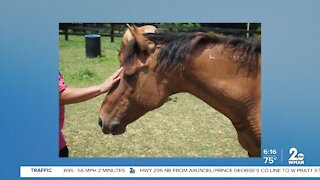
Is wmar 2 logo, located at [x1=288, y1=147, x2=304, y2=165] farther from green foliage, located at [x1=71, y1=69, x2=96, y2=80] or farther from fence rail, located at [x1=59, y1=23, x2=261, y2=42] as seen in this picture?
green foliage, located at [x1=71, y1=69, x2=96, y2=80]

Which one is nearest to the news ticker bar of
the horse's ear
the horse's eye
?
the horse's eye

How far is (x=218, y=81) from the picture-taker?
174cm

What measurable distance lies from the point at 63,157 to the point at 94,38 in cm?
101

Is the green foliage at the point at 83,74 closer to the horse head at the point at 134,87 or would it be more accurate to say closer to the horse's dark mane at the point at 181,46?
the horse head at the point at 134,87

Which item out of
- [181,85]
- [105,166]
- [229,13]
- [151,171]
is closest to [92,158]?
[105,166]

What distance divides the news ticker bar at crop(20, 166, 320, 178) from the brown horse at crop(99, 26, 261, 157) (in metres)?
0.36

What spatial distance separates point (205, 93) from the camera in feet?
5.80

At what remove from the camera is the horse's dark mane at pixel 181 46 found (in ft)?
5.51

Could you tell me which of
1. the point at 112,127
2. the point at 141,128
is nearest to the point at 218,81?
the point at 112,127

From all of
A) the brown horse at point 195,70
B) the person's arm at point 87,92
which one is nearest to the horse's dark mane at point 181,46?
the brown horse at point 195,70

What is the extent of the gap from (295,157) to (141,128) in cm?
114

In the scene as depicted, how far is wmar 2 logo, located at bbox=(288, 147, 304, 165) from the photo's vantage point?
2.07 metres

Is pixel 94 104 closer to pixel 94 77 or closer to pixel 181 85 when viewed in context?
pixel 94 77

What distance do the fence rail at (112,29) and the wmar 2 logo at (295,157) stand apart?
2.37 ft
